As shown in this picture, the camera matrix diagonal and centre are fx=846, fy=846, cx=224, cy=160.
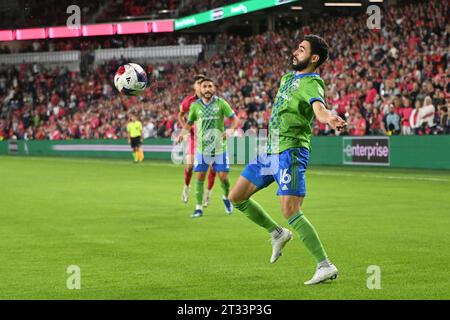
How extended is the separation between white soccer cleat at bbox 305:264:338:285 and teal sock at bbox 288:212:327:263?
16 cm

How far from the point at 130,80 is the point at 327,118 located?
5.67 metres

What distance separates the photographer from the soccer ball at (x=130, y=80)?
12617mm

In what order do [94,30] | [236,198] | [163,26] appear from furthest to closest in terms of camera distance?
[94,30] → [163,26] → [236,198]

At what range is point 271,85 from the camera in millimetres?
36844

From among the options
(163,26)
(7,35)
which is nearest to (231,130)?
(163,26)

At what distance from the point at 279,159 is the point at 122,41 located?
47.7 meters

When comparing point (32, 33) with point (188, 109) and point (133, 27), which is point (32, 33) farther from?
point (188, 109)

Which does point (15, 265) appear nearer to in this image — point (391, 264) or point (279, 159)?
point (279, 159)

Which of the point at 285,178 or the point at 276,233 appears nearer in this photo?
the point at 285,178

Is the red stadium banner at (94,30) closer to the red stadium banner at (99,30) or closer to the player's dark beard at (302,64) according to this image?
the red stadium banner at (99,30)

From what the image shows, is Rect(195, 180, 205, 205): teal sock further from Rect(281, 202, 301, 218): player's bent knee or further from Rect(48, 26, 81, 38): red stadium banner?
Rect(48, 26, 81, 38): red stadium banner
